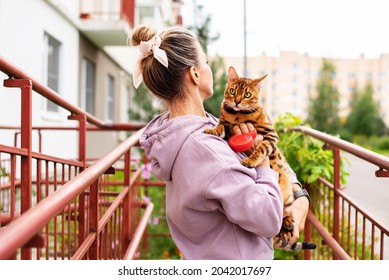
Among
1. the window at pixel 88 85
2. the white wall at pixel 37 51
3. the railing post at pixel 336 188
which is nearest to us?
the railing post at pixel 336 188

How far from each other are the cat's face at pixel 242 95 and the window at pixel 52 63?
14.5 feet

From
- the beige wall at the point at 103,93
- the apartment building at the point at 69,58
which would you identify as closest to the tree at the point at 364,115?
the beige wall at the point at 103,93

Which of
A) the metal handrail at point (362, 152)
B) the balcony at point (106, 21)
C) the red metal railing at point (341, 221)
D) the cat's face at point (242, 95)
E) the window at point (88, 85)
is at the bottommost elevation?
the red metal railing at point (341, 221)

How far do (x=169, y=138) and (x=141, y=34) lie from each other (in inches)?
13.9

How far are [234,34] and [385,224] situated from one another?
0.93 m

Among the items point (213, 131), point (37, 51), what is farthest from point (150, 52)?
point (37, 51)

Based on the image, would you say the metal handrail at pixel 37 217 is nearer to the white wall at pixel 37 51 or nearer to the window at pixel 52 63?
the white wall at pixel 37 51

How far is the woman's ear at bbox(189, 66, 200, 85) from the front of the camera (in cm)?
131

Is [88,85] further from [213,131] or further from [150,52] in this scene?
[213,131]

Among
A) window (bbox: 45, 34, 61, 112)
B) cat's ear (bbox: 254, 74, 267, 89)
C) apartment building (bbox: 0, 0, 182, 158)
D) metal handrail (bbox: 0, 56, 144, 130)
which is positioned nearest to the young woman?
cat's ear (bbox: 254, 74, 267, 89)

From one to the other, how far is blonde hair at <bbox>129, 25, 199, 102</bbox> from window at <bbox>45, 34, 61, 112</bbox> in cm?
439

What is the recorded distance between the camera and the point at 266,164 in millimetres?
1265

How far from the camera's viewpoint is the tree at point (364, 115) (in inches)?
649

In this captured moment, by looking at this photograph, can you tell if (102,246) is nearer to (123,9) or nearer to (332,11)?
(332,11)
